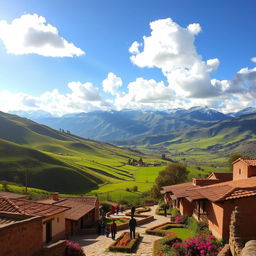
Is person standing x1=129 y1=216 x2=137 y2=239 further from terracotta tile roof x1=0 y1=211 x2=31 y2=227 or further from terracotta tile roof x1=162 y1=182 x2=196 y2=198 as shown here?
terracotta tile roof x1=0 y1=211 x2=31 y2=227

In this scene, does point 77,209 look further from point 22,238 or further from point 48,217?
point 22,238

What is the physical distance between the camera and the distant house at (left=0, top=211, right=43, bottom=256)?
1294 cm

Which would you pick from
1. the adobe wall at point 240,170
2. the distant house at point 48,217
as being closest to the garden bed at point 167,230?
the distant house at point 48,217

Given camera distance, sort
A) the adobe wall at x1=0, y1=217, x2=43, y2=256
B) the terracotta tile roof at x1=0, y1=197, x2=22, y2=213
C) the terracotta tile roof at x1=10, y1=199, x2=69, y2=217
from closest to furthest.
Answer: the adobe wall at x1=0, y1=217, x2=43, y2=256 → the terracotta tile roof at x1=0, y1=197, x2=22, y2=213 → the terracotta tile roof at x1=10, y1=199, x2=69, y2=217

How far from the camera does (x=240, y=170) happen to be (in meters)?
34.8

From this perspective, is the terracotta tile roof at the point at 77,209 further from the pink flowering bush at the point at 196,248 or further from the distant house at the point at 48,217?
the pink flowering bush at the point at 196,248

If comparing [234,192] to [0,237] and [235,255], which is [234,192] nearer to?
[235,255]

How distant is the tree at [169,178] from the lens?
212 feet

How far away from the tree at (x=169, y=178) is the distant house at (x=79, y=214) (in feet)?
79.9

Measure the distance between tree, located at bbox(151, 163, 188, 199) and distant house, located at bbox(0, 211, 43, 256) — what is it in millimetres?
50418

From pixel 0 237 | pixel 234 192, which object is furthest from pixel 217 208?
pixel 0 237

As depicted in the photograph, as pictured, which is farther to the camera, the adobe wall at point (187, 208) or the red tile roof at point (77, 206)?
the red tile roof at point (77, 206)

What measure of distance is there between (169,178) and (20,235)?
178ft

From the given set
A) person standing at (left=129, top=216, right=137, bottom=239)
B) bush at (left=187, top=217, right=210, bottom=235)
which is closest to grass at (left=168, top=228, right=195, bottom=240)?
bush at (left=187, top=217, right=210, bottom=235)
